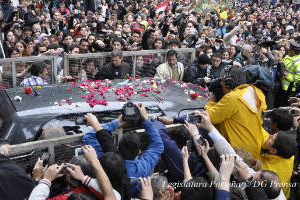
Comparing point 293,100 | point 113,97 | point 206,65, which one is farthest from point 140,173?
point 206,65

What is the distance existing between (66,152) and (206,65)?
3.94 m

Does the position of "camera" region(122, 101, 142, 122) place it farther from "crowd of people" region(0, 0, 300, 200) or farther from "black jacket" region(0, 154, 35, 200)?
"black jacket" region(0, 154, 35, 200)

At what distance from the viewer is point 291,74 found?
660 centimetres

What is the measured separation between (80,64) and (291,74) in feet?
14.2

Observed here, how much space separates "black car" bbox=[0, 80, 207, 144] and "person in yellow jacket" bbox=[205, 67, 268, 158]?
1147mm

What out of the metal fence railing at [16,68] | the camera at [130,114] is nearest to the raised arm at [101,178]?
the camera at [130,114]

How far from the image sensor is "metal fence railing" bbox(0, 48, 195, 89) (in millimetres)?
5172

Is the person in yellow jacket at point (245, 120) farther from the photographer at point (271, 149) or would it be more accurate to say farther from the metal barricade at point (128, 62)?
the metal barricade at point (128, 62)

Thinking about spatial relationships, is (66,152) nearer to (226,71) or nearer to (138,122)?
(138,122)

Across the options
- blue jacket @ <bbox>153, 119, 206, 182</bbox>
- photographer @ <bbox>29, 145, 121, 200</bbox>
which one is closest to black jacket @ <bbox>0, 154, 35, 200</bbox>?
photographer @ <bbox>29, 145, 121, 200</bbox>

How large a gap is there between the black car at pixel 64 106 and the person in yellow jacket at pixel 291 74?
271 cm

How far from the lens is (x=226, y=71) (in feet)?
11.2

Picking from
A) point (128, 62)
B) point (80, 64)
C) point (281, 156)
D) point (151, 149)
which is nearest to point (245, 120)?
point (281, 156)

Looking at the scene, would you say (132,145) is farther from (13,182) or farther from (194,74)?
(194,74)
